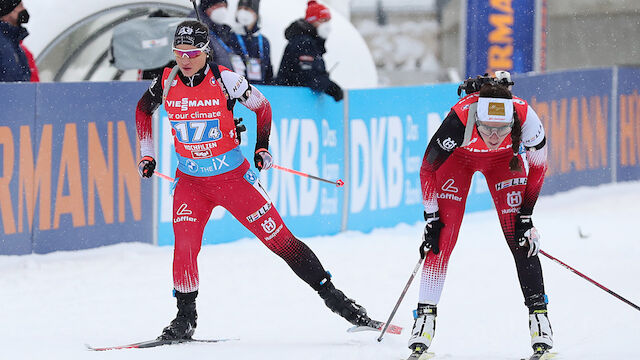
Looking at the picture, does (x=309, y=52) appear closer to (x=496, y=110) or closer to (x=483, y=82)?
(x=483, y=82)

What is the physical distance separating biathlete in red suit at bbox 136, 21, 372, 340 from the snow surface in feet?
1.54

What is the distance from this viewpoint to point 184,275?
649 centimetres

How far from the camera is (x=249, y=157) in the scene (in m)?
10.7

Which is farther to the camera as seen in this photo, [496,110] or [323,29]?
[323,29]

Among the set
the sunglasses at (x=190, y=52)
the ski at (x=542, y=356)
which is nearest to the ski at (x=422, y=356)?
the ski at (x=542, y=356)

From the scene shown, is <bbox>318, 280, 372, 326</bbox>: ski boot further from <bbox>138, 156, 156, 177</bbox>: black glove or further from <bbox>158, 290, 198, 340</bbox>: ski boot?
<bbox>138, 156, 156, 177</bbox>: black glove

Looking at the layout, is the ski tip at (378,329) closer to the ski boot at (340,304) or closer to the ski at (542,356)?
the ski boot at (340,304)

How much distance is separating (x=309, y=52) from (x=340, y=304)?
4.53m

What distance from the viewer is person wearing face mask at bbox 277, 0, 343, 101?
35.4 feet

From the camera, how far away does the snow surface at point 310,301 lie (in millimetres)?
6516

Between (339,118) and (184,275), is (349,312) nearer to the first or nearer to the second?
(184,275)

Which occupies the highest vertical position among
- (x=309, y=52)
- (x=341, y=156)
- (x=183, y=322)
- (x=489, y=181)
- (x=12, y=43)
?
(x=12, y=43)

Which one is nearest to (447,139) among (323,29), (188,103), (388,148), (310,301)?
(188,103)

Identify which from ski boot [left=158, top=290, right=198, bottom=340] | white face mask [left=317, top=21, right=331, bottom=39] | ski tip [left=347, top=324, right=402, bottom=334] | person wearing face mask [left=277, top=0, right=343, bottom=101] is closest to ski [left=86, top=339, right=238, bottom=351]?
ski boot [left=158, top=290, right=198, bottom=340]
